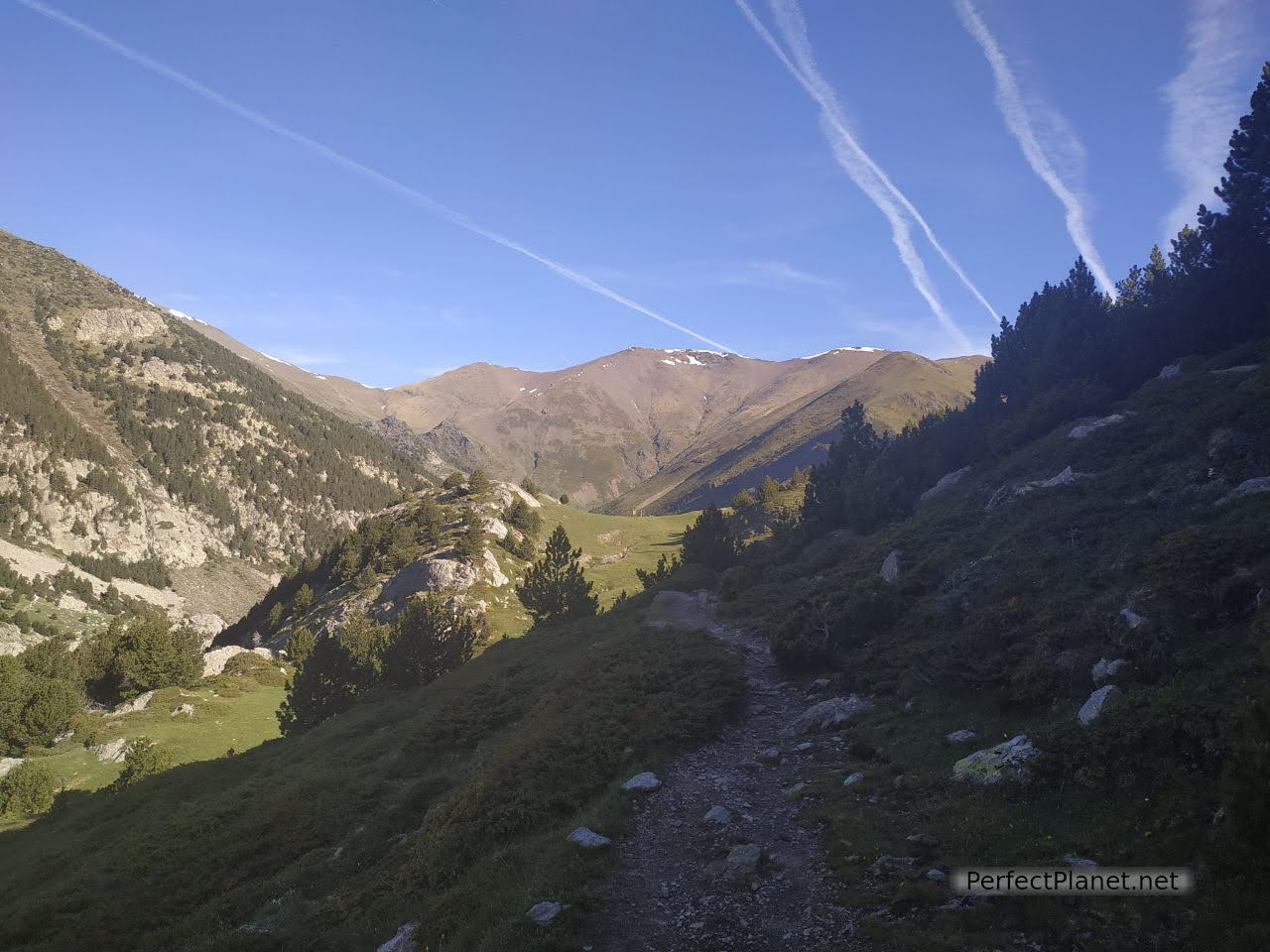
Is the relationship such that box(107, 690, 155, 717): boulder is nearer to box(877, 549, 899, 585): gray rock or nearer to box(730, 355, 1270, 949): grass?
box(730, 355, 1270, 949): grass

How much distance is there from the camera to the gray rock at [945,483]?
5869cm

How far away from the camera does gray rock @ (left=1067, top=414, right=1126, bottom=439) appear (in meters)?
47.6

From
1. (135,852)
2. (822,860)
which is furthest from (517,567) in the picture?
(822,860)

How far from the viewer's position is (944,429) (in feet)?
232

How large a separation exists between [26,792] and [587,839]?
53291mm

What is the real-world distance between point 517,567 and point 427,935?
88.2 meters

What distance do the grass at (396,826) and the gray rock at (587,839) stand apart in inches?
15.8

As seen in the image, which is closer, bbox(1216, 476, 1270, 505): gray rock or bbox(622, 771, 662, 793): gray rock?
bbox(622, 771, 662, 793): gray rock

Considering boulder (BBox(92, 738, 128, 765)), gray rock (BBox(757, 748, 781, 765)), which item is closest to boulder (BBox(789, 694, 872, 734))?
gray rock (BBox(757, 748, 781, 765))

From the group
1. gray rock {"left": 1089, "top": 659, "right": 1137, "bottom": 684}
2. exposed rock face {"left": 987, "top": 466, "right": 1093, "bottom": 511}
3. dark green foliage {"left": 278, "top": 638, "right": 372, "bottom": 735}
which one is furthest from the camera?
dark green foliage {"left": 278, "top": 638, "right": 372, "bottom": 735}

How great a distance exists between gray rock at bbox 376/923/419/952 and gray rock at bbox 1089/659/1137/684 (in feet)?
66.7

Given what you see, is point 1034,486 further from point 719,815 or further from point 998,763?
point 719,815

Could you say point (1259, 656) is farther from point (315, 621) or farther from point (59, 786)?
point (315, 621)

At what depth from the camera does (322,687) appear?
56094 millimetres
